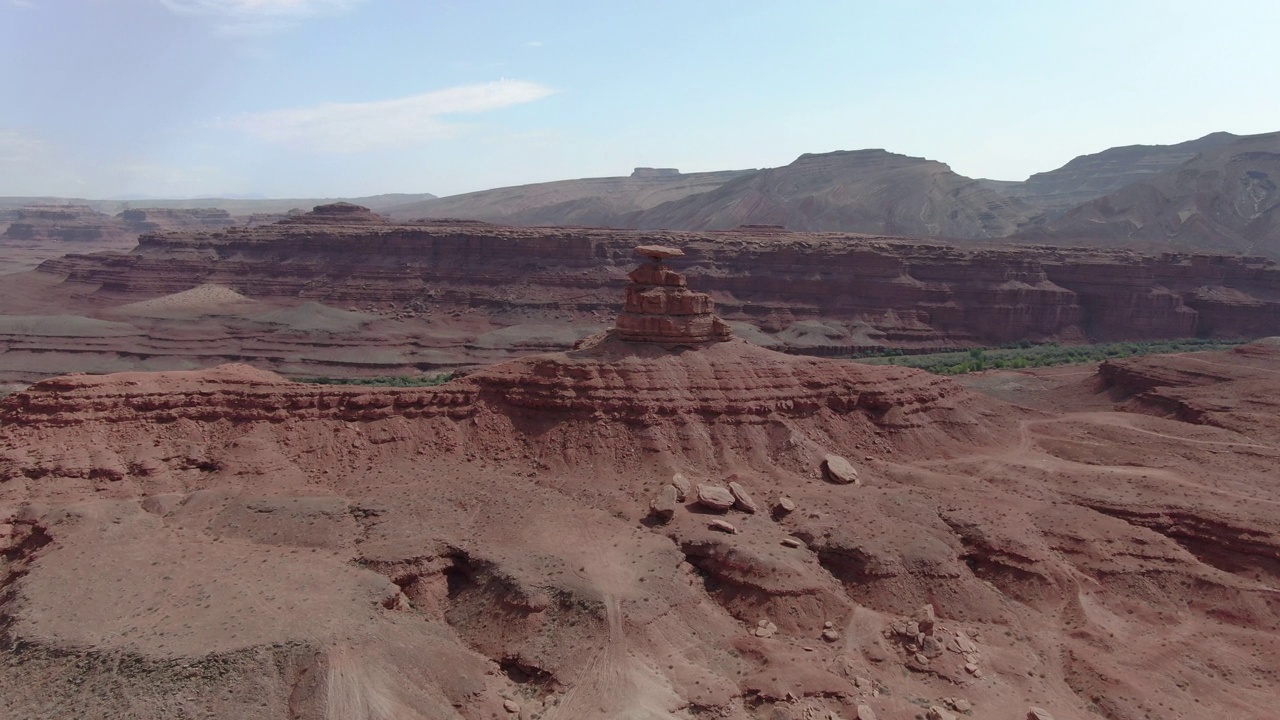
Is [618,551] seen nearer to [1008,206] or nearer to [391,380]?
[391,380]

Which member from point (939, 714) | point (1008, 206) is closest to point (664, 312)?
point (939, 714)

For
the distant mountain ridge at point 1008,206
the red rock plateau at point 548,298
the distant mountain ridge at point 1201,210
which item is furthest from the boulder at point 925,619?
the distant mountain ridge at point 1201,210

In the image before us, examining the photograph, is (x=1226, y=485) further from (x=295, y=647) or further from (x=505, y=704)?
(x=295, y=647)

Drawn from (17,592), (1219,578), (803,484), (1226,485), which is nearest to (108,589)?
(17,592)

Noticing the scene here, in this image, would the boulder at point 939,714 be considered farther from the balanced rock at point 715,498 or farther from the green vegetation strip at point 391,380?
the green vegetation strip at point 391,380

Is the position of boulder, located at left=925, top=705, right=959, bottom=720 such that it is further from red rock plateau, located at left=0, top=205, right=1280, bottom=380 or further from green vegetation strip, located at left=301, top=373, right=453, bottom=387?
red rock plateau, located at left=0, top=205, right=1280, bottom=380

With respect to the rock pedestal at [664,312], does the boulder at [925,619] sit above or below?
below
